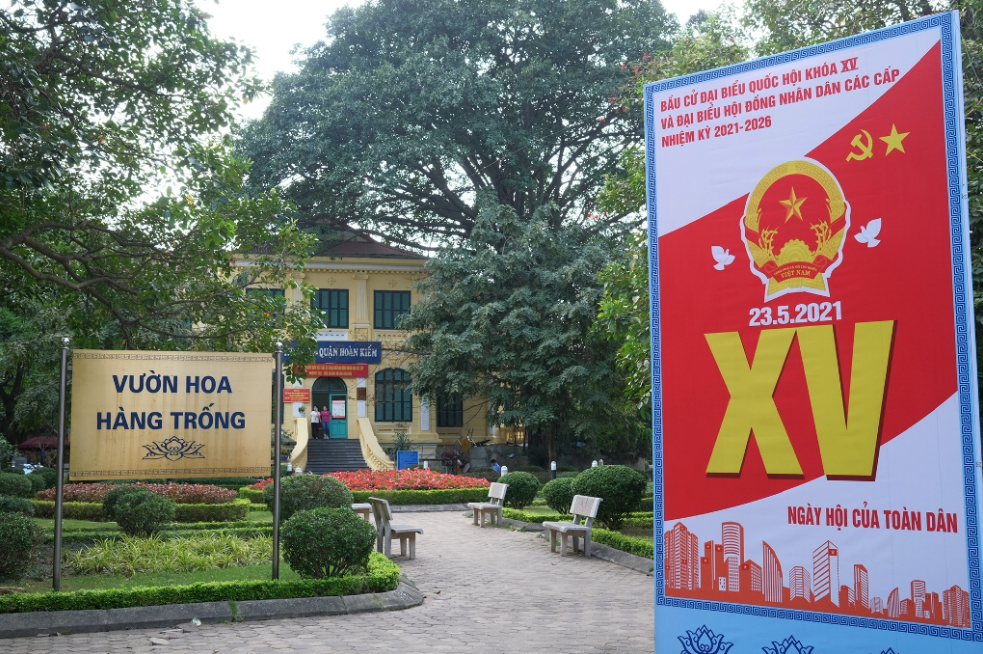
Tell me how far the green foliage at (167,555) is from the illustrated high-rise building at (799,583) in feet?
23.6

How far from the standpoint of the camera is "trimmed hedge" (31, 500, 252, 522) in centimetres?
1664

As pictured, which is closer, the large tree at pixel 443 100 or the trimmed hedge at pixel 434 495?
the trimmed hedge at pixel 434 495

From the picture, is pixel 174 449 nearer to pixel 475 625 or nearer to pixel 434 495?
pixel 475 625

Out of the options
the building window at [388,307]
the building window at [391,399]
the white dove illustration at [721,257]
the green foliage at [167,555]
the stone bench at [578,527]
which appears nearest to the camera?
the white dove illustration at [721,257]

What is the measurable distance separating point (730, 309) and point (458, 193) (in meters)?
28.0

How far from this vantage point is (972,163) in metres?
8.72

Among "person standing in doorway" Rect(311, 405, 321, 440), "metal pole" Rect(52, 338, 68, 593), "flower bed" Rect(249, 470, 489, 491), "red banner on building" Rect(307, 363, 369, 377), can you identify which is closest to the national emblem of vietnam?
"metal pole" Rect(52, 338, 68, 593)

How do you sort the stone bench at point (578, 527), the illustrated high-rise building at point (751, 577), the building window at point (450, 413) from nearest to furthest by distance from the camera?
the illustrated high-rise building at point (751, 577) < the stone bench at point (578, 527) < the building window at point (450, 413)

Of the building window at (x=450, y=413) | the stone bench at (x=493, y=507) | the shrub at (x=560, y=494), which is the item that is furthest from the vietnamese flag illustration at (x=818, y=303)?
the building window at (x=450, y=413)

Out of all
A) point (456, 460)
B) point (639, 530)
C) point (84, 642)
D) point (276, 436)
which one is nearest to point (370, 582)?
point (276, 436)

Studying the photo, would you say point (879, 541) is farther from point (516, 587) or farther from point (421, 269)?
point (421, 269)

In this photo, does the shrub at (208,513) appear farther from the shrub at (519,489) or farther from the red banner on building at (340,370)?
the red banner on building at (340,370)

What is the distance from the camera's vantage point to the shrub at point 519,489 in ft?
61.6

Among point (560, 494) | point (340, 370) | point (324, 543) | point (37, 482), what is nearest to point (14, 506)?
point (324, 543)
